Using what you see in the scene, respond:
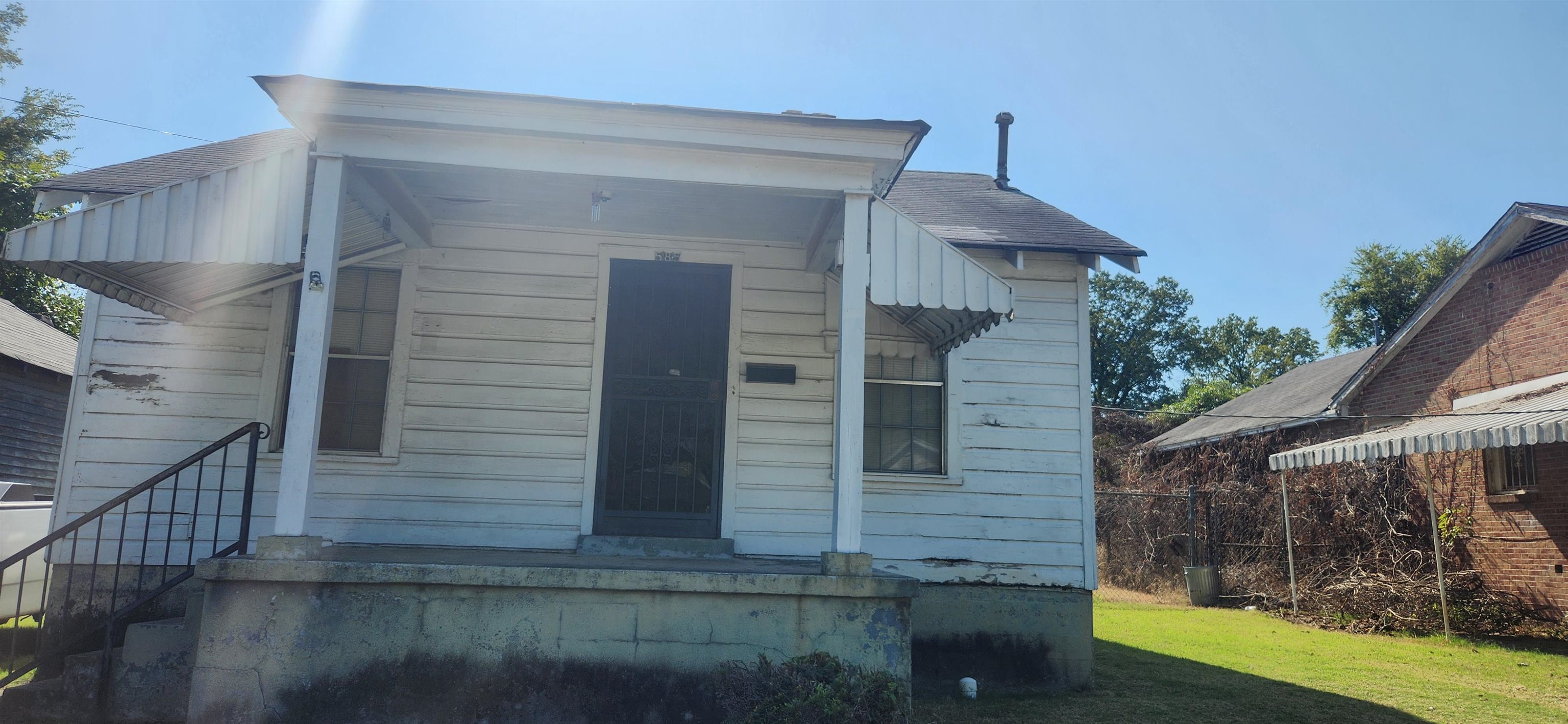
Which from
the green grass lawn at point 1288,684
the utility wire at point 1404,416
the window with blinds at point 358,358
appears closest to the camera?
the green grass lawn at point 1288,684

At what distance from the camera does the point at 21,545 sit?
9.02 metres

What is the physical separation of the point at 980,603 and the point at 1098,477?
19.1m

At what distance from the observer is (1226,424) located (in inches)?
733

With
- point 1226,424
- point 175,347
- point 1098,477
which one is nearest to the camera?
point 175,347

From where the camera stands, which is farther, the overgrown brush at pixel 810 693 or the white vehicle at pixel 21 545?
the white vehicle at pixel 21 545

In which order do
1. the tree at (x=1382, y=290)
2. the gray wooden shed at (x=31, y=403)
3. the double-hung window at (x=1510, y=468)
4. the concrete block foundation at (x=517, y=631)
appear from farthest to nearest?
the tree at (x=1382, y=290), the gray wooden shed at (x=31, y=403), the double-hung window at (x=1510, y=468), the concrete block foundation at (x=517, y=631)

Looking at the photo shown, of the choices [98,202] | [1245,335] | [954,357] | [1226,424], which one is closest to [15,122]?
[98,202]

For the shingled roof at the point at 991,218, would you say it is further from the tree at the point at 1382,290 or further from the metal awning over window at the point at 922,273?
the tree at the point at 1382,290

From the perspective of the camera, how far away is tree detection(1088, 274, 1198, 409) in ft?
172

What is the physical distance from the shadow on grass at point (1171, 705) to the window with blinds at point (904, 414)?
176 centimetres

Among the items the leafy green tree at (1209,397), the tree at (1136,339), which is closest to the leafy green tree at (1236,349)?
the tree at (1136,339)

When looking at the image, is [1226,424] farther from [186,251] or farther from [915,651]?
[186,251]

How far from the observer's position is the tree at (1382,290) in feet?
120

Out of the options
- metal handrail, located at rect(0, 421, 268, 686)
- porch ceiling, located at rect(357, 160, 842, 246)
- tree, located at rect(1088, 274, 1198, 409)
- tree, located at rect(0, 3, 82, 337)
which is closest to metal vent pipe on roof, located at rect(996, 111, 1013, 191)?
porch ceiling, located at rect(357, 160, 842, 246)
